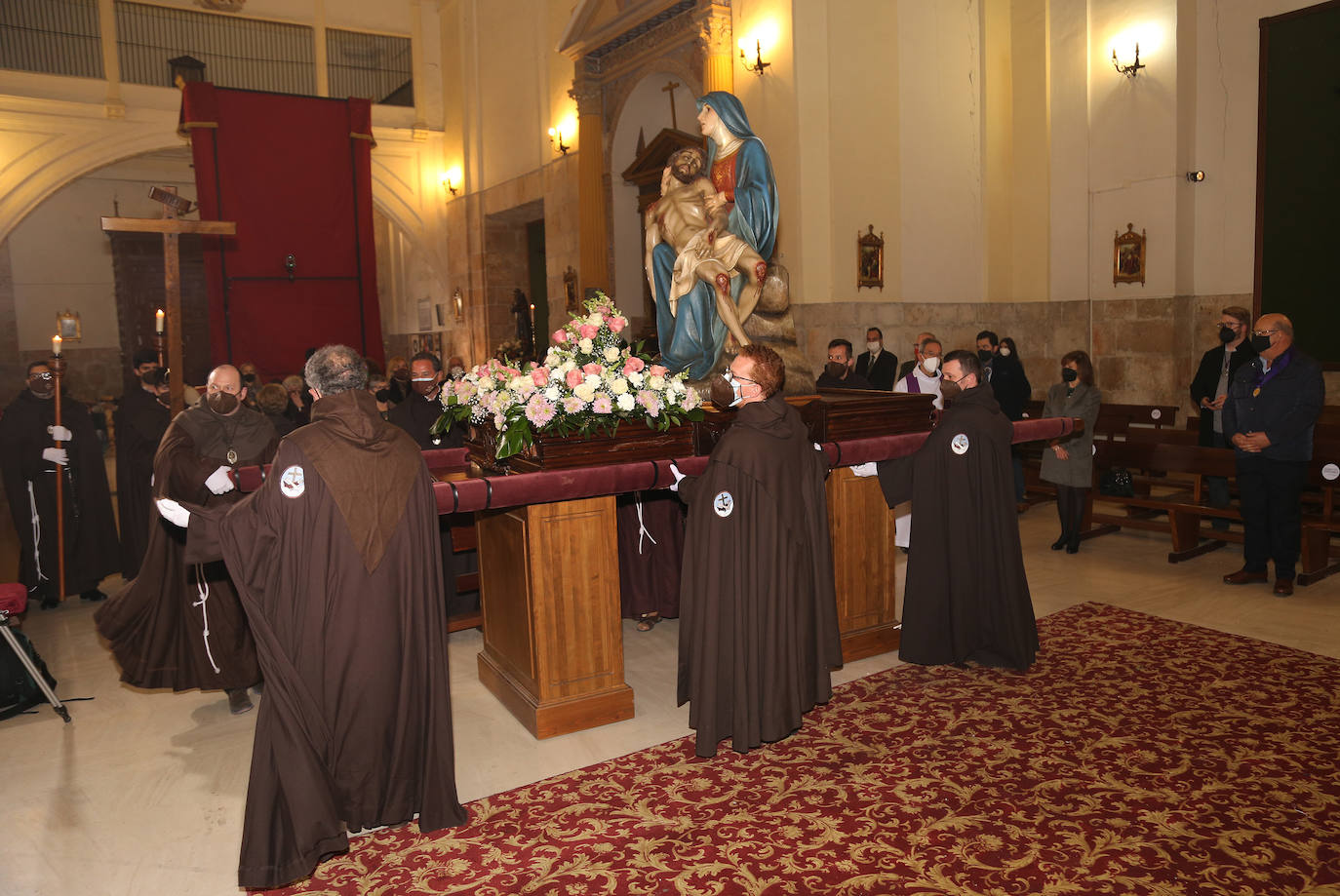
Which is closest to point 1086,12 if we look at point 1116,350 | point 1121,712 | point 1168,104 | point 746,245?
point 1168,104

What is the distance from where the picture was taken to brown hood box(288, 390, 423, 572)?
3377mm

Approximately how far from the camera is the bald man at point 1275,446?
21.0 ft

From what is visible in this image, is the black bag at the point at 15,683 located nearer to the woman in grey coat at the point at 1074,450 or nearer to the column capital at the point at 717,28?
the woman in grey coat at the point at 1074,450

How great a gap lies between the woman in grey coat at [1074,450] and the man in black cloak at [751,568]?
13.8 ft

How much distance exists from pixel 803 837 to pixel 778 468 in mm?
1486

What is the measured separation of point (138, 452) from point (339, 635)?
4.90 metres

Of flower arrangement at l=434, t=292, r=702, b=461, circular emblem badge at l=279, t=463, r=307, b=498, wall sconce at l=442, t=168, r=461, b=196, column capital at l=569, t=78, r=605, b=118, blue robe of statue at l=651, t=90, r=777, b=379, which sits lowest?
circular emblem badge at l=279, t=463, r=307, b=498

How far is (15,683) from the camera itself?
16.6 ft

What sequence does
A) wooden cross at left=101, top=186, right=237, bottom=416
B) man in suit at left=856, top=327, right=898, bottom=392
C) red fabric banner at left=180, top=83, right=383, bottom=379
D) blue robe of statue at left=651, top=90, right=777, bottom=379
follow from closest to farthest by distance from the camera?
wooden cross at left=101, top=186, right=237, bottom=416 → blue robe of statue at left=651, top=90, right=777, bottom=379 → man in suit at left=856, top=327, right=898, bottom=392 → red fabric banner at left=180, top=83, right=383, bottom=379

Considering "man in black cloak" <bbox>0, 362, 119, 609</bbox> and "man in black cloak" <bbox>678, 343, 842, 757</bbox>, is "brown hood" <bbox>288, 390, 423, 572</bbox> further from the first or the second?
"man in black cloak" <bbox>0, 362, 119, 609</bbox>

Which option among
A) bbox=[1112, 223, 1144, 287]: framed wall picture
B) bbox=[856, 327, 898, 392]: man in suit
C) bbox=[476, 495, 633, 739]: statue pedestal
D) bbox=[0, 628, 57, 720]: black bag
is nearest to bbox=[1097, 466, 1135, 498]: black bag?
bbox=[856, 327, 898, 392]: man in suit

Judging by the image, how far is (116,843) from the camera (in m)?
3.76

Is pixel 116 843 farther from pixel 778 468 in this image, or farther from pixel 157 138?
pixel 157 138

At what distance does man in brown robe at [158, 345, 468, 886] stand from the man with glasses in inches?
254
